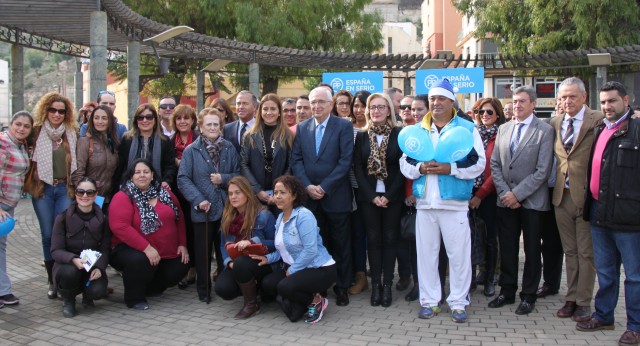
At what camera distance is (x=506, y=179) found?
5.73 m

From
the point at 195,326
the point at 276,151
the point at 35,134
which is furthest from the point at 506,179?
the point at 35,134

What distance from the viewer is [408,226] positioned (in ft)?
19.4

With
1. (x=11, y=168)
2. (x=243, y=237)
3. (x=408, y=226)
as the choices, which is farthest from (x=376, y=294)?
(x=11, y=168)

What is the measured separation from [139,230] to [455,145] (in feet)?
10.2

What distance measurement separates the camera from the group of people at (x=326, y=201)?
17.8 feet

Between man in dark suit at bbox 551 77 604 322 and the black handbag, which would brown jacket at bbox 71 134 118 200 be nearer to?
the black handbag

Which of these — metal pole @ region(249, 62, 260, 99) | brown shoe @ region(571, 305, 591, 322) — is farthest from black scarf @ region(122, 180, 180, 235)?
metal pole @ region(249, 62, 260, 99)

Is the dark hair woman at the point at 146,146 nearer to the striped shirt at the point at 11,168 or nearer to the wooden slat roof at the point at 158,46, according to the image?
the striped shirt at the point at 11,168

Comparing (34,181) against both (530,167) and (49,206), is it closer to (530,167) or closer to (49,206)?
(49,206)

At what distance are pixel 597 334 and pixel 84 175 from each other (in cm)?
502

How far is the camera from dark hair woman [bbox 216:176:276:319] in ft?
18.2

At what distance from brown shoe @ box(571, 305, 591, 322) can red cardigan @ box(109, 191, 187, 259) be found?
382 cm

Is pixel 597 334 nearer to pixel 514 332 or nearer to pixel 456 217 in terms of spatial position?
pixel 514 332

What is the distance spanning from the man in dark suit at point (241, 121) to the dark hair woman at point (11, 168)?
204cm
